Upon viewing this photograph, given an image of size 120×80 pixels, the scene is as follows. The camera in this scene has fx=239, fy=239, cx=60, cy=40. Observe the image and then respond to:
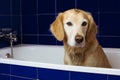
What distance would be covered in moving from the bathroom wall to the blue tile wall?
85 cm

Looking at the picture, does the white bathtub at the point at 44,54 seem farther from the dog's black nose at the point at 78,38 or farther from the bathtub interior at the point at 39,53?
the dog's black nose at the point at 78,38

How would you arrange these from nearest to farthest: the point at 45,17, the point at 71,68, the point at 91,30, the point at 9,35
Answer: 1. the point at 71,68
2. the point at 91,30
3. the point at 9,35
4. the point at 45,17

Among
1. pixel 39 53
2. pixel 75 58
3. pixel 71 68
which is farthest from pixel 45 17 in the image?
pixel 71 68

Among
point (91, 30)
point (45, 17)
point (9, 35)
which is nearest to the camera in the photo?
point (91, 30)

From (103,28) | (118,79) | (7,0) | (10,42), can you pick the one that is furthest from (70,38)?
(7,0)

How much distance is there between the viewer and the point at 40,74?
5.07 ft

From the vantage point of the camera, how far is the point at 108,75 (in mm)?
1334

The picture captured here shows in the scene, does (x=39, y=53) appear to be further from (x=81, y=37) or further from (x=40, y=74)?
(x=81, y=37)

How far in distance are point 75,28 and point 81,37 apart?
7 cm

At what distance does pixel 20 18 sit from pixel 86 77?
62.1 inches

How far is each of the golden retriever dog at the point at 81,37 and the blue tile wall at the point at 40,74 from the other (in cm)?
15

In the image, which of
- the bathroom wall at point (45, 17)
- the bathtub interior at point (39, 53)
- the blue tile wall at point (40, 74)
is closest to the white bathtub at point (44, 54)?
the bathtub interior at point (39, 53)

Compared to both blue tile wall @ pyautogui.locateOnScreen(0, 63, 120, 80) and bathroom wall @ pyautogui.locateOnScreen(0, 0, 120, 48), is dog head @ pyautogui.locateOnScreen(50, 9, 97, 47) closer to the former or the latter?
blue tile wall @ pyautogui.locateOnScreen(0, 63, 120, 80)

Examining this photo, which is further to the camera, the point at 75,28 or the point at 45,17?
the point at 45,17
